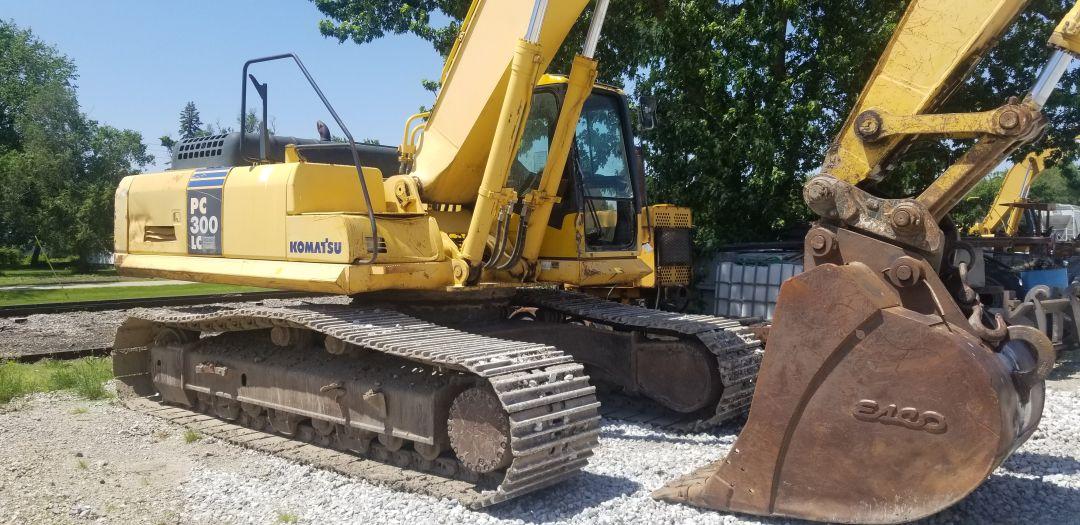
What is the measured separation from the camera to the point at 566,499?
15.4 feet

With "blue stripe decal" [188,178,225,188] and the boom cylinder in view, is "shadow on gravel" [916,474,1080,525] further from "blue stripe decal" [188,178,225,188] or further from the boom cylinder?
"blue stripe decal" [188,178,225,188]

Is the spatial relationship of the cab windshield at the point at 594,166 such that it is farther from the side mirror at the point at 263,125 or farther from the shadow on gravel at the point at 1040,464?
the shadow on gravel at the point at 1040,464

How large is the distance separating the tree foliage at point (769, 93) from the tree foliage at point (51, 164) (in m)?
27.8

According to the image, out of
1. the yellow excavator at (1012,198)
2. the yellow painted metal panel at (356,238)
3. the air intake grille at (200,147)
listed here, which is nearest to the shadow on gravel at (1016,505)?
the yellow painted metal panel at (356,238)

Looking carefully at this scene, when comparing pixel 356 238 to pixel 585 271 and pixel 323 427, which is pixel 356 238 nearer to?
pixel 323 427

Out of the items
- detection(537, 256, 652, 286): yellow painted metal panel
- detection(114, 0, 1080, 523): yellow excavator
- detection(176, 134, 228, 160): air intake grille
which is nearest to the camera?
detection(114, 0, 1080, 523): yellow excavator

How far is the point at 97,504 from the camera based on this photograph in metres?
4.79

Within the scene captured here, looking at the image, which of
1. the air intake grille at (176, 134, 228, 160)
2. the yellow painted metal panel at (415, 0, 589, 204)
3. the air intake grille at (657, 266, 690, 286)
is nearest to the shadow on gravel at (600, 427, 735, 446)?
the yellow painted metal panel at (415, 0, 589, 204)

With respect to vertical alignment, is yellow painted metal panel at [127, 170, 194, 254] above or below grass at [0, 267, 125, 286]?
above

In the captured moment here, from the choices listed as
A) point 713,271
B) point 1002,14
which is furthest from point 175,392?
point 713,271

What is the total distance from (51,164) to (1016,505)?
39.8 metres

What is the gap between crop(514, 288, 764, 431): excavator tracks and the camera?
20.0ft

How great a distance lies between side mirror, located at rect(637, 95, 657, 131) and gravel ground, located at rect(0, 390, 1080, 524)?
8.41 ft

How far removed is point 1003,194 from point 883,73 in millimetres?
14882
